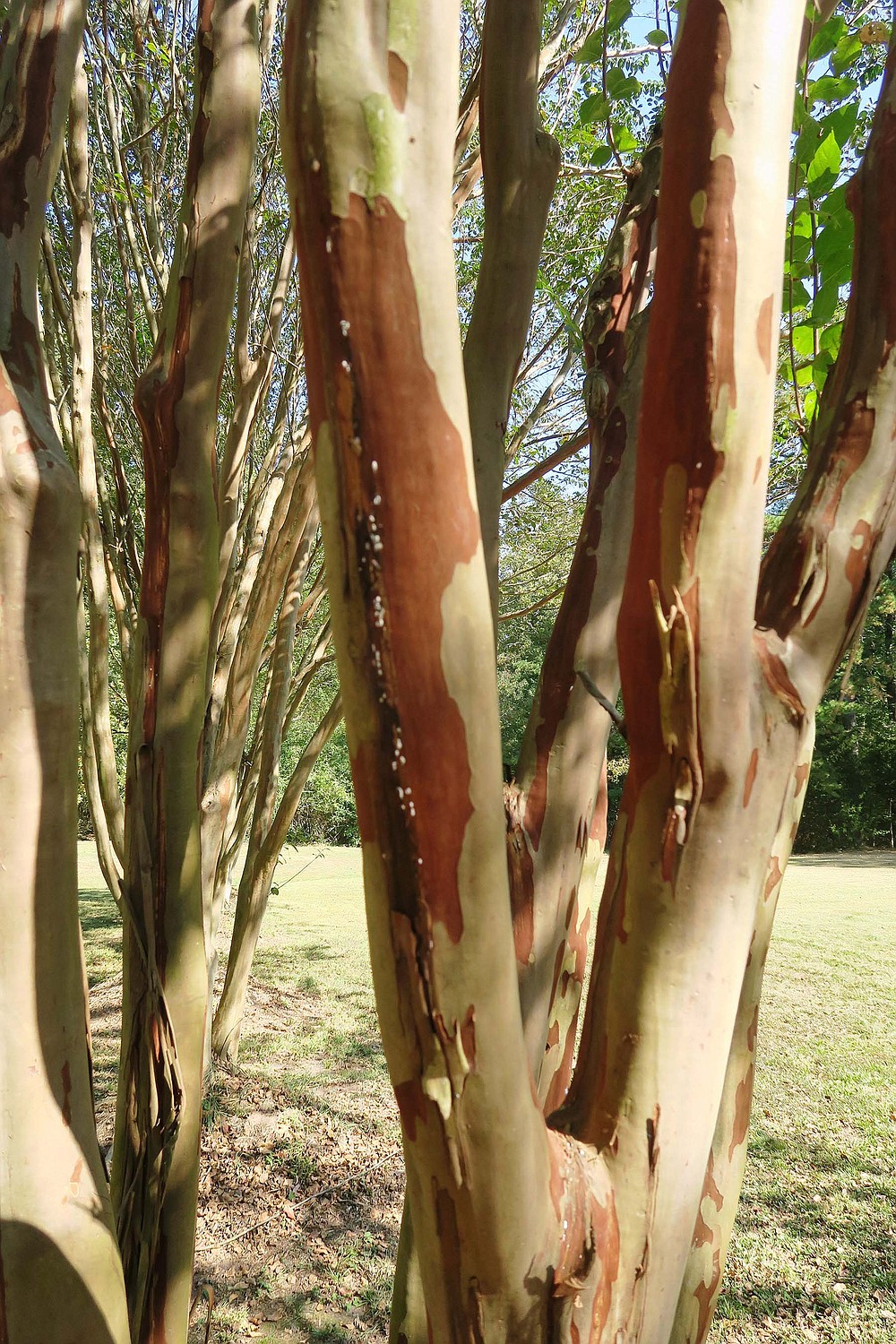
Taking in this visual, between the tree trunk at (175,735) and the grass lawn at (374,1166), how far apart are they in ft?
5.22

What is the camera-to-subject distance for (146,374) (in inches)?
68.8

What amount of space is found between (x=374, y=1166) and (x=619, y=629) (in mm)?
3617

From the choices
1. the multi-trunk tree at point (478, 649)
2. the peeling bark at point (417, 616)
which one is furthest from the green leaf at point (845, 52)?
the peeling bark at point (417, 616)

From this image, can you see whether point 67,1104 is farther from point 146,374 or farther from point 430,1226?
point 146,374

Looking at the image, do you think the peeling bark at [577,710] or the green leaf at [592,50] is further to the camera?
the green leaf at [592,50]

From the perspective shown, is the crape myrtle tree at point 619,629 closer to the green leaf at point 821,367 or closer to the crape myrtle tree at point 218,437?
the green leaf at point 821,367

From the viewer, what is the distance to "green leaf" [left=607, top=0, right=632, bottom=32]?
6.53 feet

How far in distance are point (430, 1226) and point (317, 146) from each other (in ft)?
2.98

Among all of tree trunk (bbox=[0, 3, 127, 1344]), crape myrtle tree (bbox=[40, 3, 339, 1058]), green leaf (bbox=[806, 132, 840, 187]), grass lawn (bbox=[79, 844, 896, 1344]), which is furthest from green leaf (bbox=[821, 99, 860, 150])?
grass lawn (bbox=[79, 844, 896, 1344])

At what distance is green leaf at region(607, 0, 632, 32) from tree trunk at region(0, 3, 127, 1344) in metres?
1.43

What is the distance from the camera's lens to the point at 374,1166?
3.82 metres

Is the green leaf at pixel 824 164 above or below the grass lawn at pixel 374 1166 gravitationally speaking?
above

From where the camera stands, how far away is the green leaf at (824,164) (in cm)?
143

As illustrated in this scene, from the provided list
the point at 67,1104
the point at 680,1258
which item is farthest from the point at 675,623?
the point at 67,1104
